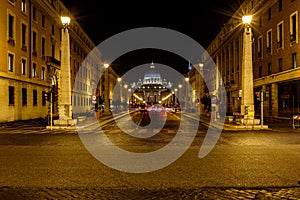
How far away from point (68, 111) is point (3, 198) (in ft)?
65.9

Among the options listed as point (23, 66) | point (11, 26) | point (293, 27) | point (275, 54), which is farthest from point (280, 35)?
point (11, 26)

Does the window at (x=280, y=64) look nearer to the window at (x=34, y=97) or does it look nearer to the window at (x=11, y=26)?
the window at (x=34, y=97)

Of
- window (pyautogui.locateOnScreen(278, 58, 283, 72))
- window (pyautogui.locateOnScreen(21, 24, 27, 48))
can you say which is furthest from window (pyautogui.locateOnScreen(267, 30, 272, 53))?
window (pyautogui.locateOnScreen(21, 24, 27, 48))

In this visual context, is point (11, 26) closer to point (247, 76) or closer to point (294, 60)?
point (247, 76)

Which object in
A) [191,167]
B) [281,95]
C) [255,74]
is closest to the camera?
[191,167]

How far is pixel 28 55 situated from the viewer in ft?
124

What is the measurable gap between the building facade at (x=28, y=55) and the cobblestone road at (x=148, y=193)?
1926cm

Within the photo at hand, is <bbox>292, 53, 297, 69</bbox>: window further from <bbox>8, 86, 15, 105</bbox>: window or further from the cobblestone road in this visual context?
the cobblestone road

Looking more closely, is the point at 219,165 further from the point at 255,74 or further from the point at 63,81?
the point at 255,74

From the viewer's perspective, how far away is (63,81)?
26688 millimetres

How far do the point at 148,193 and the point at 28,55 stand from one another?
111 ft

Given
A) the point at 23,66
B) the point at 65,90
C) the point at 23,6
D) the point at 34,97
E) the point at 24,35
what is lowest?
the point at 34,97

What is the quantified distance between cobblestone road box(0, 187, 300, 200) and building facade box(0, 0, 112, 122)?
758 inches

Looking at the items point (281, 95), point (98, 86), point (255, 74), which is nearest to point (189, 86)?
point (98, 86)
